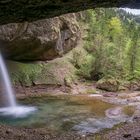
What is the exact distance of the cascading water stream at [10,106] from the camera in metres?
20.7

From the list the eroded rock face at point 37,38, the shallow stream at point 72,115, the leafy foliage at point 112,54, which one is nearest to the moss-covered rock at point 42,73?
the eroded rock face at point 37,38

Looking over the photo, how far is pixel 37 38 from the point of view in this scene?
32031mm

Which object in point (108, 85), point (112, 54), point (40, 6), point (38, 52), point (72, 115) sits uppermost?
point (40, 6)

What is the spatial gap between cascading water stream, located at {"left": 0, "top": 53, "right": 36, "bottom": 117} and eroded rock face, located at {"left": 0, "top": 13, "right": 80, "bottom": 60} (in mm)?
2542

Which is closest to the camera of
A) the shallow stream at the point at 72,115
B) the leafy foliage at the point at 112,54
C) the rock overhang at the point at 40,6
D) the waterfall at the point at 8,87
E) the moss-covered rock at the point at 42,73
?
the rock overhang at the point at 40,6

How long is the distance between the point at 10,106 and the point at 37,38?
9.64m

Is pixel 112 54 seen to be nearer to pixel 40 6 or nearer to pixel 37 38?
pixel 37 38

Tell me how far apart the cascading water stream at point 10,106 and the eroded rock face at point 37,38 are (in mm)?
2542

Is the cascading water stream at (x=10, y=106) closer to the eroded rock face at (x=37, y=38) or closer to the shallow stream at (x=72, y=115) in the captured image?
the shallow stream at (x=72, y=115)

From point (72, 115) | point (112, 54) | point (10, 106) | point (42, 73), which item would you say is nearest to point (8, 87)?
point (10, 106)

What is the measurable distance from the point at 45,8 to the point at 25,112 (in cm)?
1105

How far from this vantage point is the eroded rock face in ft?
98.1

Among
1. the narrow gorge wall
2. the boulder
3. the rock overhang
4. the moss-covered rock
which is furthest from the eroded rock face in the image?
the rock overhang

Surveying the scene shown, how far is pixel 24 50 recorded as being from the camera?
33.1 m
